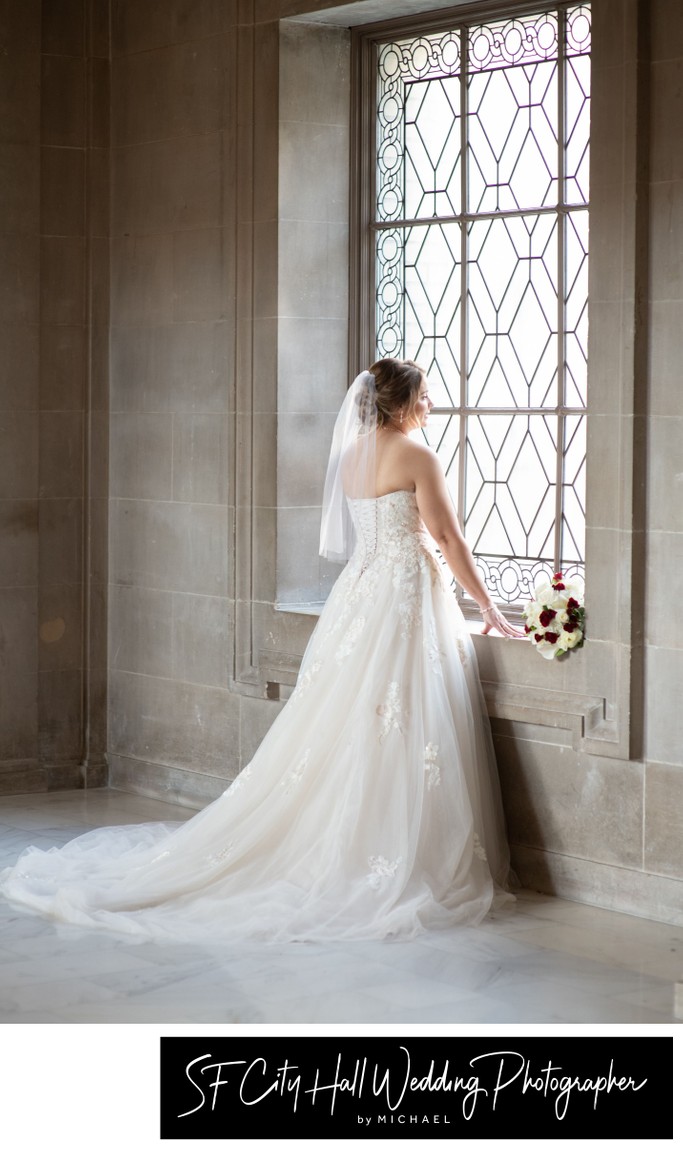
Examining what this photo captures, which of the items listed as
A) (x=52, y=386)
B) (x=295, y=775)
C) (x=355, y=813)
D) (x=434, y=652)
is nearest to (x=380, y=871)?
(x=355, y=813)

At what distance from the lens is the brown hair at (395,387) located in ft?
18.7

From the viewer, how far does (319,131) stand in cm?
659

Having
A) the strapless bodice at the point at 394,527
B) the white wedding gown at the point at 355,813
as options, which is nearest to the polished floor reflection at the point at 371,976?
the white wedding gown at the point at 355,813

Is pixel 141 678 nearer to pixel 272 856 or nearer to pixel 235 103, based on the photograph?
pixel 272 856

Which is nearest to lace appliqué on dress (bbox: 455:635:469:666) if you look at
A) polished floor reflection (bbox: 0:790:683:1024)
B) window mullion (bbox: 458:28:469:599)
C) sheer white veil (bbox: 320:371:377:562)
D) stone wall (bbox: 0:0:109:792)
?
sheer white veil (bbox: 320:371:377:562)

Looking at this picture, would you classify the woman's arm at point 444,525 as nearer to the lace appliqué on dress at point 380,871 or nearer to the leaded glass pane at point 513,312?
the leaded glass pane at point 513,312

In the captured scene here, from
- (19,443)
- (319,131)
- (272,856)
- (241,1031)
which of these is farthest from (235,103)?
(241,1031)

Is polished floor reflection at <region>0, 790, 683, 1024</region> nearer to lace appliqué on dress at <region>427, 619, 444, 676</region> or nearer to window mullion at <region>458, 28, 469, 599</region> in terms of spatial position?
lace appliqué on dress at <region>427, 619, 444, 676</region>

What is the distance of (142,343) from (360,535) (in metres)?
1.97

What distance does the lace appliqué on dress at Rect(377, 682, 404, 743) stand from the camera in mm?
5473

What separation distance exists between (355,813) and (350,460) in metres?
1.28

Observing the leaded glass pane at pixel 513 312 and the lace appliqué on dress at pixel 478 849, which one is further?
the leaded glass pane at pixel 513 312

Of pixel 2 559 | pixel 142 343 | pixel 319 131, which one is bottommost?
pixel 2 559

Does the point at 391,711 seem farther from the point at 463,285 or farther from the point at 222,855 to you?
the point at 463,285
